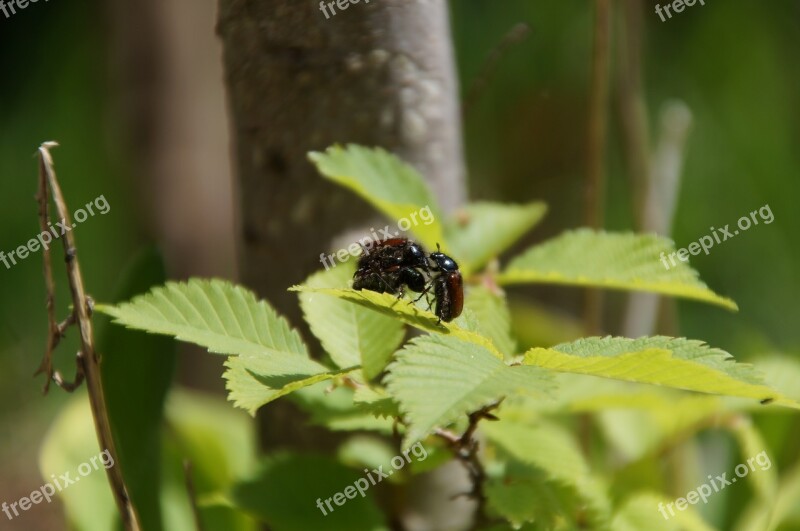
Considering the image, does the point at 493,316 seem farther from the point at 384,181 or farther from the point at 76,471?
the point at 76,471

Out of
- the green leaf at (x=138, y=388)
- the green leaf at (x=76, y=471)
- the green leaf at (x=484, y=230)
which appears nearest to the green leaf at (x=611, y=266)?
the green leaf at (x=484, y=230)

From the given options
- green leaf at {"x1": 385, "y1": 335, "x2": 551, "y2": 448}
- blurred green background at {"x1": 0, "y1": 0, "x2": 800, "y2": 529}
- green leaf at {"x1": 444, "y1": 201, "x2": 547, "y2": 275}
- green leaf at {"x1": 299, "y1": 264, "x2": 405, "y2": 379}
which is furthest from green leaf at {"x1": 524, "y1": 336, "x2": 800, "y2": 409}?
blurred green background at {"x1": 0, "y1": 0, "x2": 800, "y2": 529}

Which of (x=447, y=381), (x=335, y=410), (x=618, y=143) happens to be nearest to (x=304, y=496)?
(x=335, y=410)

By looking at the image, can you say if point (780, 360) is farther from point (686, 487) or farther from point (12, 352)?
point (12, 352)

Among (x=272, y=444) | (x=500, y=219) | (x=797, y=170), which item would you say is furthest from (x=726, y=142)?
(x=272, y=444)

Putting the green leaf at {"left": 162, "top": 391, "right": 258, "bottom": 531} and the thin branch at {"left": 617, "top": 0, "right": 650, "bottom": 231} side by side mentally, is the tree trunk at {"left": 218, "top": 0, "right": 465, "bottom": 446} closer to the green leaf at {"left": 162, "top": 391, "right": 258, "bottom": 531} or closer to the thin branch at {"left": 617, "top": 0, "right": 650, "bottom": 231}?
the green leaf at {"left": 162, "top": 391, "right": 258, "bottom": 531}

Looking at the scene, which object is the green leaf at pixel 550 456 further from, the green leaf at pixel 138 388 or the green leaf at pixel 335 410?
the green leaf at pixel 138 388
